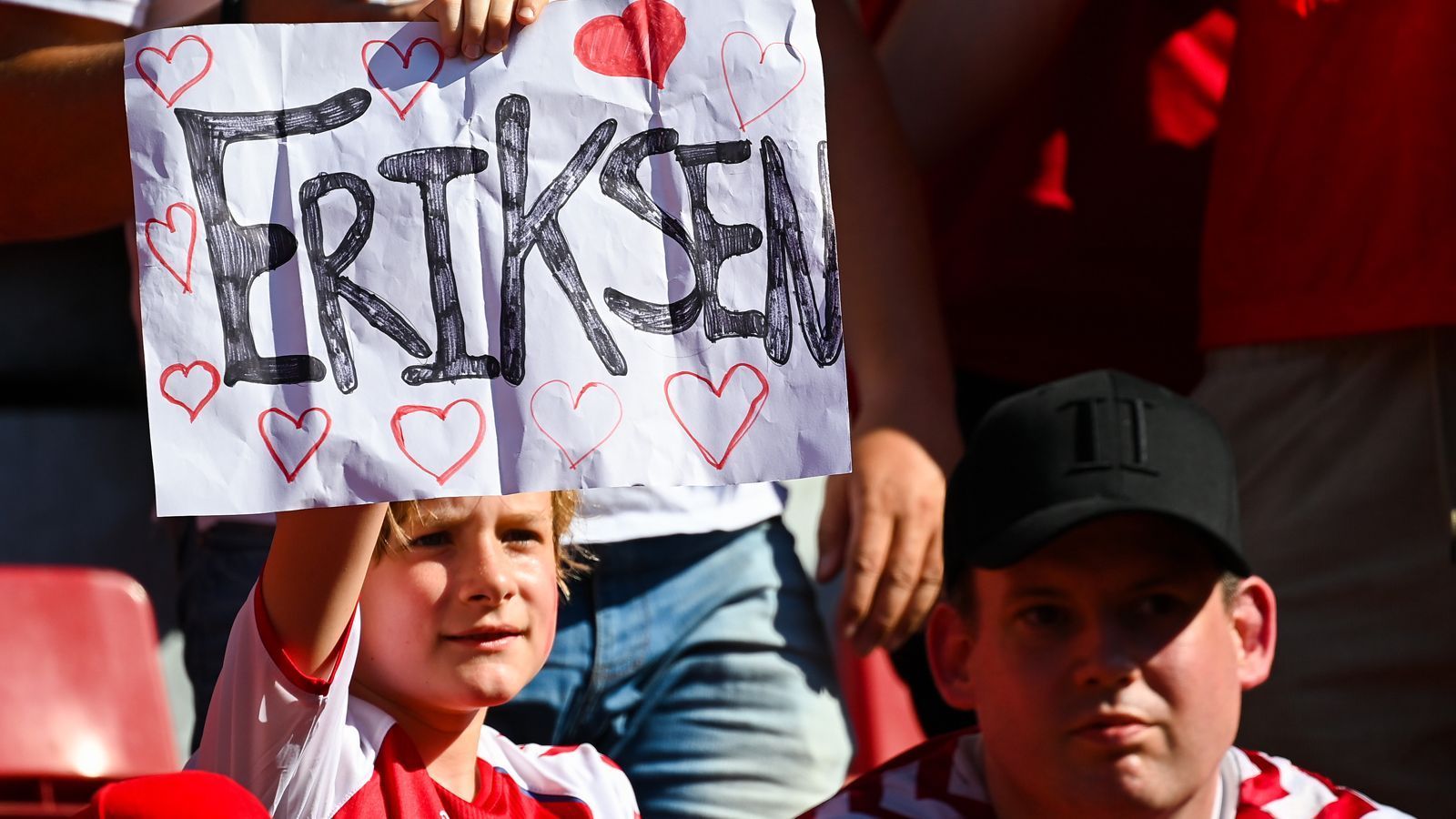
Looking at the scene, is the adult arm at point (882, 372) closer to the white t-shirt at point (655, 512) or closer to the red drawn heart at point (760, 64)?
the white t-shirt at point (655, 512)

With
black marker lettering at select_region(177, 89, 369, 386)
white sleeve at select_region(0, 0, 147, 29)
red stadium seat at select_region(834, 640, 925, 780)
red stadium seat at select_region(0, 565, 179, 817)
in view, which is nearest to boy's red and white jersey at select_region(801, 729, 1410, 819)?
red stadium seat at select_region(834, 640, 925, 780)

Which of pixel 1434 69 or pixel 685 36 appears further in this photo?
pixel 1434 69

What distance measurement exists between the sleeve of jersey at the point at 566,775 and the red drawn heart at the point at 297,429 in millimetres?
514

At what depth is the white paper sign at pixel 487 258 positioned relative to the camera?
1.33m

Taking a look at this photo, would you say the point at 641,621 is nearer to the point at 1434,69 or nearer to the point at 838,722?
the point at 838,722

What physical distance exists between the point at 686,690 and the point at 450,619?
0.44m

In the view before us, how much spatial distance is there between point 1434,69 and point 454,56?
1.32 meters

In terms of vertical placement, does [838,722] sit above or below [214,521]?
below

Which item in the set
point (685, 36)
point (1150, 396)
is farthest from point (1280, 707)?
point (685, 36)

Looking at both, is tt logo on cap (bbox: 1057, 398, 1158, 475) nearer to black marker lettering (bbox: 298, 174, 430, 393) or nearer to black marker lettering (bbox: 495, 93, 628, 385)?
black marker lettering (bbox: 495, 93, 628, 385)

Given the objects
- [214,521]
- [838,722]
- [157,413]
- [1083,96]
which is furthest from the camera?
[1083,96]

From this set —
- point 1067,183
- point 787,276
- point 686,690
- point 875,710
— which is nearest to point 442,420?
point 787,276

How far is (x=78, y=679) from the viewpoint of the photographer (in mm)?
2238

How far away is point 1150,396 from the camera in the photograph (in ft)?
6.41
